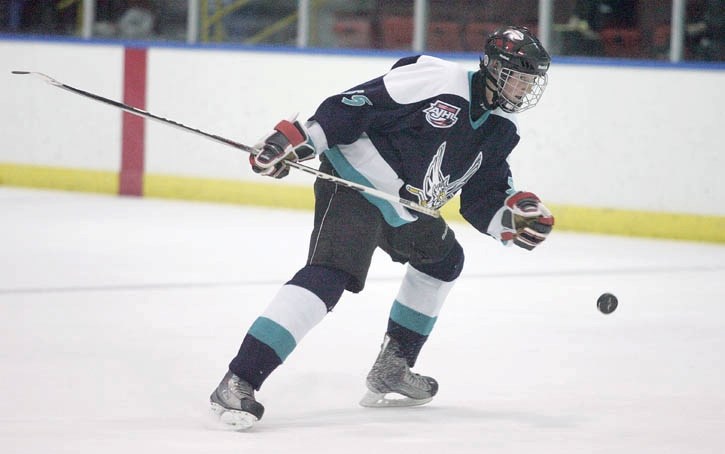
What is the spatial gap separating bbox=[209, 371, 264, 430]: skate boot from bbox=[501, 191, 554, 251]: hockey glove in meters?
0.78

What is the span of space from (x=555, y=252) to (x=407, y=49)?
7.74ft

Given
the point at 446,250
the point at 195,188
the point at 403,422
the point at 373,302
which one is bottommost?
the point at 195,188

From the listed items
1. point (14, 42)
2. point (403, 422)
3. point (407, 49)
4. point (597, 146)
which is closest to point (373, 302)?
point (403, 422)

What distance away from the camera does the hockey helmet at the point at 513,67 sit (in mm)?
3160

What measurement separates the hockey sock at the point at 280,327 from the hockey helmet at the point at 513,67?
610 mm

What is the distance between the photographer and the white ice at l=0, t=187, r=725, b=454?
3.03 metres

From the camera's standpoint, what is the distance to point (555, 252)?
664cm

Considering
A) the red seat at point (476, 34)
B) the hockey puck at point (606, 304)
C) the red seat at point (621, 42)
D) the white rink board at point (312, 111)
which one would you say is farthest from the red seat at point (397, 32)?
the hockey puck at point (606, 304)

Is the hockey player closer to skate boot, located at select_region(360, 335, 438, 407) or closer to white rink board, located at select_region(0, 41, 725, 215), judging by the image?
skate boot, located at select_region(360, 335, 438, 407)

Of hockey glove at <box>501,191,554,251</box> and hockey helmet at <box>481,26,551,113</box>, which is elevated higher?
hockey helmet at <box>481,26,551,113</box>

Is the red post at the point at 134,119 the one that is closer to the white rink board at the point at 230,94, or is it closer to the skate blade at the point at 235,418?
the white rink board at the point at 230,94

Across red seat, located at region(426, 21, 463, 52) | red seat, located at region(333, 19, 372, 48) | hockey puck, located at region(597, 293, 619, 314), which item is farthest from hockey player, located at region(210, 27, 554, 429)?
red seat, located at region(333, 19, 372, 48)

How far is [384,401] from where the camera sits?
3.43 metres

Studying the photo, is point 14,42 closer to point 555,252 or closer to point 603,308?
point 555,252
